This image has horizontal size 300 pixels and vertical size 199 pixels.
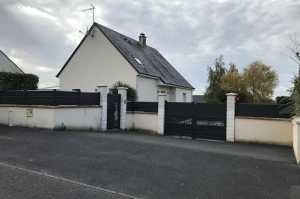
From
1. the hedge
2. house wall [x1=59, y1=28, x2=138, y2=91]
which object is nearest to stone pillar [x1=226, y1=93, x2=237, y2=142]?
house wall [x1=59, y1=28, x2=138, y2=91]

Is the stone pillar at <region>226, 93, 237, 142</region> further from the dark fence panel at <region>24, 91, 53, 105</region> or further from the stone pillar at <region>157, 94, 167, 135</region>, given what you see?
the dark fence panel at <region>24, 91, 53, 105</region>

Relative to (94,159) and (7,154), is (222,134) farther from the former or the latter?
(7,154)

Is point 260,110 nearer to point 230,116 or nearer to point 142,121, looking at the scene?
point 230,116

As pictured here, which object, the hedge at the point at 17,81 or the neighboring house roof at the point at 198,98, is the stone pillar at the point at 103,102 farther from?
the neighboring house roof at the point at 198,98

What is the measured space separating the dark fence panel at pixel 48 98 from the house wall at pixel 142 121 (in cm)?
253

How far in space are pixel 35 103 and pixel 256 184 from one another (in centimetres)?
1009

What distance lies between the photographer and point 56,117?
1109cm

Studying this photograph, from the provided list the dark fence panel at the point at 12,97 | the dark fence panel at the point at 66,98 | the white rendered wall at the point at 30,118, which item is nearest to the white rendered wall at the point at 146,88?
the dark fence panel at the point at 66,98

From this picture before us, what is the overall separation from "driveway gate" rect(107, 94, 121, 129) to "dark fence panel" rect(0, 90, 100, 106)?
2.64ft

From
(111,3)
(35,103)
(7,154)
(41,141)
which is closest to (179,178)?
(7,154)

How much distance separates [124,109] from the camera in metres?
14.4

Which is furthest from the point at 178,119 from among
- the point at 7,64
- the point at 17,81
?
the point at 7,64

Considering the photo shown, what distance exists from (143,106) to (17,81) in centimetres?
689

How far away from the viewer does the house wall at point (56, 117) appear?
11.1m
